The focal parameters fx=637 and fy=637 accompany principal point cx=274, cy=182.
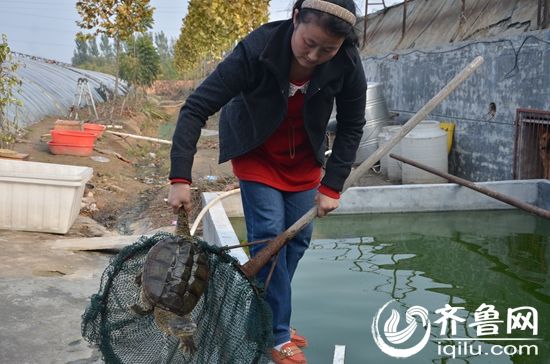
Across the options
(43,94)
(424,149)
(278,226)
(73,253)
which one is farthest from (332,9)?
(43,94)

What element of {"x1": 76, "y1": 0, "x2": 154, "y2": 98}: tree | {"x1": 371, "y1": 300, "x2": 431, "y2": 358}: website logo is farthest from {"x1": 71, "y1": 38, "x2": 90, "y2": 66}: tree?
{"x1": 371, "y1": 300, "x2": 431, "y2": 358}: website logo

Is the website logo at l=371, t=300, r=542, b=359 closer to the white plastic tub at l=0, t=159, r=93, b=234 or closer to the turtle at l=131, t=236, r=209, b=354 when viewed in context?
the turtle at l=131, t=236, r=209, b=354

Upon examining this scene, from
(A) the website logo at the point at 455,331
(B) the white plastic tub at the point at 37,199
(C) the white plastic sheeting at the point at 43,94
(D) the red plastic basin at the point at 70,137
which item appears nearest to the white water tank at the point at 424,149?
(A) the website logo at the point at 455,331

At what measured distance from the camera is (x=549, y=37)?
7.03m

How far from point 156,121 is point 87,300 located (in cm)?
1919

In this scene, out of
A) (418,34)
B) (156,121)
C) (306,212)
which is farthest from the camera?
(156,121)

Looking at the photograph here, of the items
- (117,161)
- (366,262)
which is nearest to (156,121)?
(117,161)

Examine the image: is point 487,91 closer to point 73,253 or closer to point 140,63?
point 73,253

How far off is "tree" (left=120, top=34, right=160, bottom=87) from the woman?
22316mm

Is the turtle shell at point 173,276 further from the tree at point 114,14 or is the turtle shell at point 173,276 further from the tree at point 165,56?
the tree at point 165,56

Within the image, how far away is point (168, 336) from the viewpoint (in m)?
2.57

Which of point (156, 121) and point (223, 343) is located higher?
point (156, 121)

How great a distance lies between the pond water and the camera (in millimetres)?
3600

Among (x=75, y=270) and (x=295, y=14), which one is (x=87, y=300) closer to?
(x=75, y=270)
